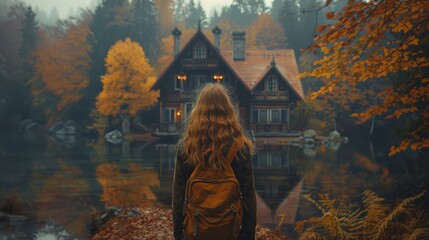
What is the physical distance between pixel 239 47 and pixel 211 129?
3976 centimetres

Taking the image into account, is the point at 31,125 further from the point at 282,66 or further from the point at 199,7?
the point at 199,7

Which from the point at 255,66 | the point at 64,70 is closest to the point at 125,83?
the point at 64,70

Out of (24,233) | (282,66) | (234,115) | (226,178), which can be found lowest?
(24,233)

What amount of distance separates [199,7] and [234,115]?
9777 centimetres

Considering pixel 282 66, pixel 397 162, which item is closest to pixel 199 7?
pixel 282 66

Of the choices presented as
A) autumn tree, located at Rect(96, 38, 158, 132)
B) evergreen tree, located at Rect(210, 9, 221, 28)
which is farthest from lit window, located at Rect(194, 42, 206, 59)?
evergreen tree, located at Rect(210, 9, 221, 28)

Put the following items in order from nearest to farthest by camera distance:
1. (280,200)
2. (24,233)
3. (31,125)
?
(24,233) < (280,200) < (31,125)

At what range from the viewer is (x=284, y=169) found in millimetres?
20203

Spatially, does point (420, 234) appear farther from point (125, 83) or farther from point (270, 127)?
point (125, 83)

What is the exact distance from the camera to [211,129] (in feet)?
13.6

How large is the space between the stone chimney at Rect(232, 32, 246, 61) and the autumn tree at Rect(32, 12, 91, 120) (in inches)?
742

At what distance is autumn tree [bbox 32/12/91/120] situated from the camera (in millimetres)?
52031

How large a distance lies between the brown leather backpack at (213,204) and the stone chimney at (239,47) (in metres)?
39.6

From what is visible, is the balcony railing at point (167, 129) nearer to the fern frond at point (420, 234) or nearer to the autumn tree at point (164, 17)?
the fern frond at point (420, 234)
